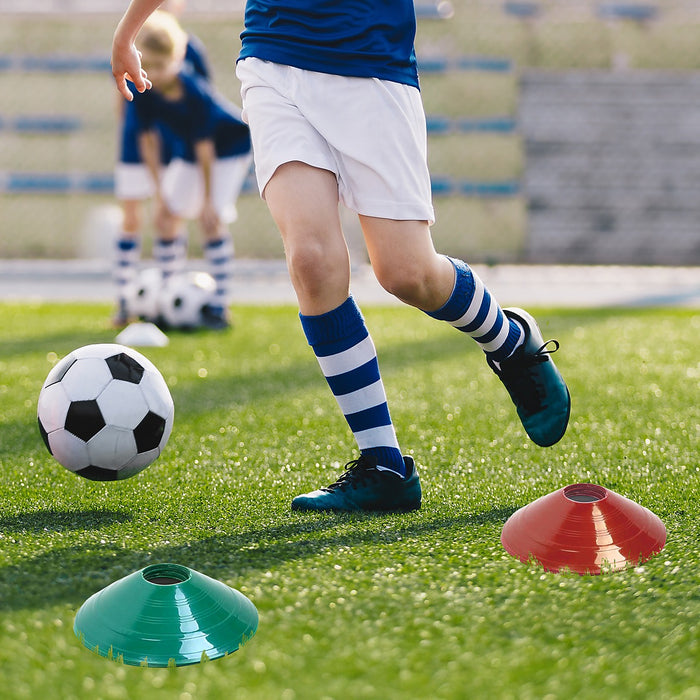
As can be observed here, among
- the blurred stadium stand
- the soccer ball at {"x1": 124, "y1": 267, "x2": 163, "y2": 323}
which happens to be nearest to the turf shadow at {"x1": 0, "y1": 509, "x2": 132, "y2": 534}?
the soccer ball at {"x1": 124, "y1": 267, "x2": 163, "y2": 323}

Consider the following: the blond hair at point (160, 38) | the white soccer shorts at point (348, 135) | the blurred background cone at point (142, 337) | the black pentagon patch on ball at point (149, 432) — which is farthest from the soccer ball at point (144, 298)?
the white soccer shorts at point (348, 135)

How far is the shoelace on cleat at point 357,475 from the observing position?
85.0 inches

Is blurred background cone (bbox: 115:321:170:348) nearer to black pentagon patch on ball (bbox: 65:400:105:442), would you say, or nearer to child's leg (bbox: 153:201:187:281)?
child's leg (bbox: 153:201:187:281)

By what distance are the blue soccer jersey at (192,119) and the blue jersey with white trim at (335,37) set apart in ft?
11.2

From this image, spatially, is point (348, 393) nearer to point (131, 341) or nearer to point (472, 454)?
point (472, 454)

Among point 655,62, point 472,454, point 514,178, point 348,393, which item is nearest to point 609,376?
point 472,454

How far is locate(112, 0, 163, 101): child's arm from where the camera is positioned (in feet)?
7.13

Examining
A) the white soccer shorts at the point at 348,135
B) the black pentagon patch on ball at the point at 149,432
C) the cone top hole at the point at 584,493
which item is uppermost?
the white soccer shorts at the point at 348,135

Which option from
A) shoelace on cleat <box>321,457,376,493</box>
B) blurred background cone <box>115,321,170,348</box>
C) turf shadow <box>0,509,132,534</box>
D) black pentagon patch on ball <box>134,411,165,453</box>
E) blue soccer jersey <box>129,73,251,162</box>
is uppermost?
blue soccer jersey <box>129,73,251,162</box>

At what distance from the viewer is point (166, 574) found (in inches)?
59.3

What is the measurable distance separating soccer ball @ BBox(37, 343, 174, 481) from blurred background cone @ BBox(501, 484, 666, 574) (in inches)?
36.2

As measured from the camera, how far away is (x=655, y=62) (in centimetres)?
1203

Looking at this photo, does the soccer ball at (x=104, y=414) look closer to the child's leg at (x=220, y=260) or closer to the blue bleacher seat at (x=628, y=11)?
the child's leg at (x=220, y=260)

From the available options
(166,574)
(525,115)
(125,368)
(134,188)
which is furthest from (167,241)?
(525,115)
